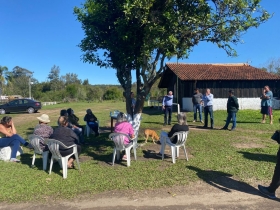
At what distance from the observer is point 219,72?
21703mm

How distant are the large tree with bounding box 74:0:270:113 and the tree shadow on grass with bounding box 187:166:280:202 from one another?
122 inches

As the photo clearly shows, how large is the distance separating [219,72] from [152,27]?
662 inches

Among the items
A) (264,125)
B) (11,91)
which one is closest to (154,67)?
(264,125)

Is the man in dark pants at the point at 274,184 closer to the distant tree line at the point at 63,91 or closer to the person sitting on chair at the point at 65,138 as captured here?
the person sitting on chair at the point at 65,138

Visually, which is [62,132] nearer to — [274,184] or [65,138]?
[65,138]

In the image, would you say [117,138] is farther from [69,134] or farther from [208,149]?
[208,149]

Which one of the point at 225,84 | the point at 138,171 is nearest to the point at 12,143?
the point at 138,171

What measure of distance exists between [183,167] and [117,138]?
5.44ft

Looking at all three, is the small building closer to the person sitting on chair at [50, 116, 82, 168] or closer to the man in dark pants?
the person sitting on chair at [50, 116, 82, 168]

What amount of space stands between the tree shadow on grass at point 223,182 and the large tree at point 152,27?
3110 mm

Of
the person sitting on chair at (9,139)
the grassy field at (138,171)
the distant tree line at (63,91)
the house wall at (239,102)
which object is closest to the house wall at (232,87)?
the house wall at (239,102)

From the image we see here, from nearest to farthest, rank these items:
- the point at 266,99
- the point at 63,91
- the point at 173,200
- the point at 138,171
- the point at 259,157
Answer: the point at 173,200 → the point at 138,171 → the point at 259,157 → the point at 266,99 → the point at 63,91

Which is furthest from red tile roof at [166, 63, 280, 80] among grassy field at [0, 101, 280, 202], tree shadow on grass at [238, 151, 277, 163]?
tree shadow on grass at [238, 151, 277, 163]

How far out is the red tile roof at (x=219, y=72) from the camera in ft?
67.8
